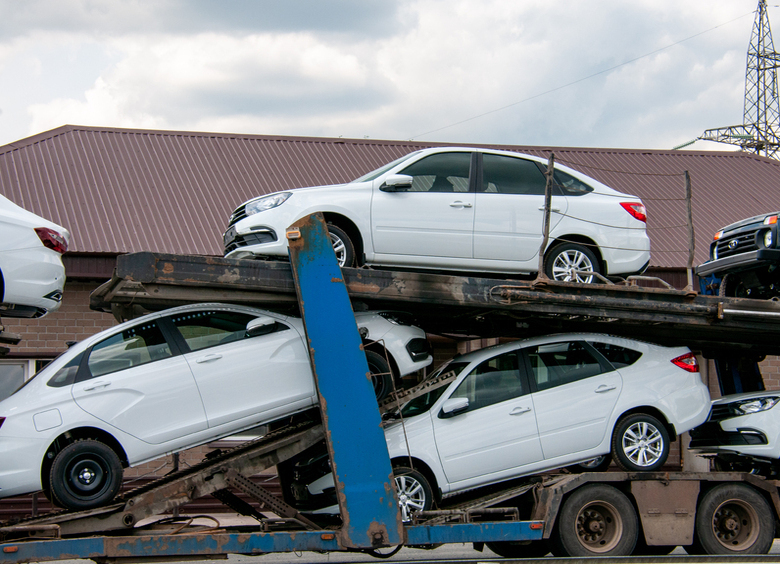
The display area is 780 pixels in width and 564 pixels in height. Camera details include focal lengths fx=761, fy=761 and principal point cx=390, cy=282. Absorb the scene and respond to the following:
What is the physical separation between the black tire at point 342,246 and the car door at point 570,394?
1.96 metres

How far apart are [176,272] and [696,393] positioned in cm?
520

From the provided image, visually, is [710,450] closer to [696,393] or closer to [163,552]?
[696,393]

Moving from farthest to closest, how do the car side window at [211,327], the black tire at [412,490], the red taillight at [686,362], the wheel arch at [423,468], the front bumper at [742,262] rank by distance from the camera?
the front bumper at [742,262] < the red taillight at [686,362] < the wheel arch at [423,468] < the black tire at [412,490] < the car side window at [211,327]

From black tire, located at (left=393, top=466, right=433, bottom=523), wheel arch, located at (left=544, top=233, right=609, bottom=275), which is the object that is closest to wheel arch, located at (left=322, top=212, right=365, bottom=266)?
black tire, located at (left=393, top=466, right=433, bottom=523)

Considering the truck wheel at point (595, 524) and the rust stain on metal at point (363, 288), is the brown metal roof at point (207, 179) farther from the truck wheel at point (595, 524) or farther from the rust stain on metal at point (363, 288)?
the rust stain on metal at point (363, 288)

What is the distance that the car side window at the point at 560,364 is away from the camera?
292 inches

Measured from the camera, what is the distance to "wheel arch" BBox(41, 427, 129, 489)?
237 inches

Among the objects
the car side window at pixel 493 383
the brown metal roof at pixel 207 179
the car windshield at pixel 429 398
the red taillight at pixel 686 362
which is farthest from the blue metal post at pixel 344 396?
the brown metal roof at pixel 207 179

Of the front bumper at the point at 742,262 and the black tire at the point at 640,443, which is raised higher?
the front bumper at the point at 742,262

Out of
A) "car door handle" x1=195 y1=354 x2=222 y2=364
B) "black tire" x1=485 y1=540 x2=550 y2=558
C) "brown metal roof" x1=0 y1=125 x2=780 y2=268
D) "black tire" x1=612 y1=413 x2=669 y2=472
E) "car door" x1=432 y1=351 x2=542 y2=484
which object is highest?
"brown metal roof" x1=0 y1=125 x2=780 y2=268

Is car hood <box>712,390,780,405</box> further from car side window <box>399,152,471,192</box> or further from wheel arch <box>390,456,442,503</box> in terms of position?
car side window <box>399,152,471,192</box>

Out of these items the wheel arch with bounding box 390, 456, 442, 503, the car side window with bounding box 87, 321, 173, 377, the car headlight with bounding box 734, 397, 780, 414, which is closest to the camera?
the car side window with bounding box 87, 321, 173, 377

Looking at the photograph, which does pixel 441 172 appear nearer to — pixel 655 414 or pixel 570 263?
pixel 570 263

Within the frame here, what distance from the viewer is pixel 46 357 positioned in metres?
13.0
